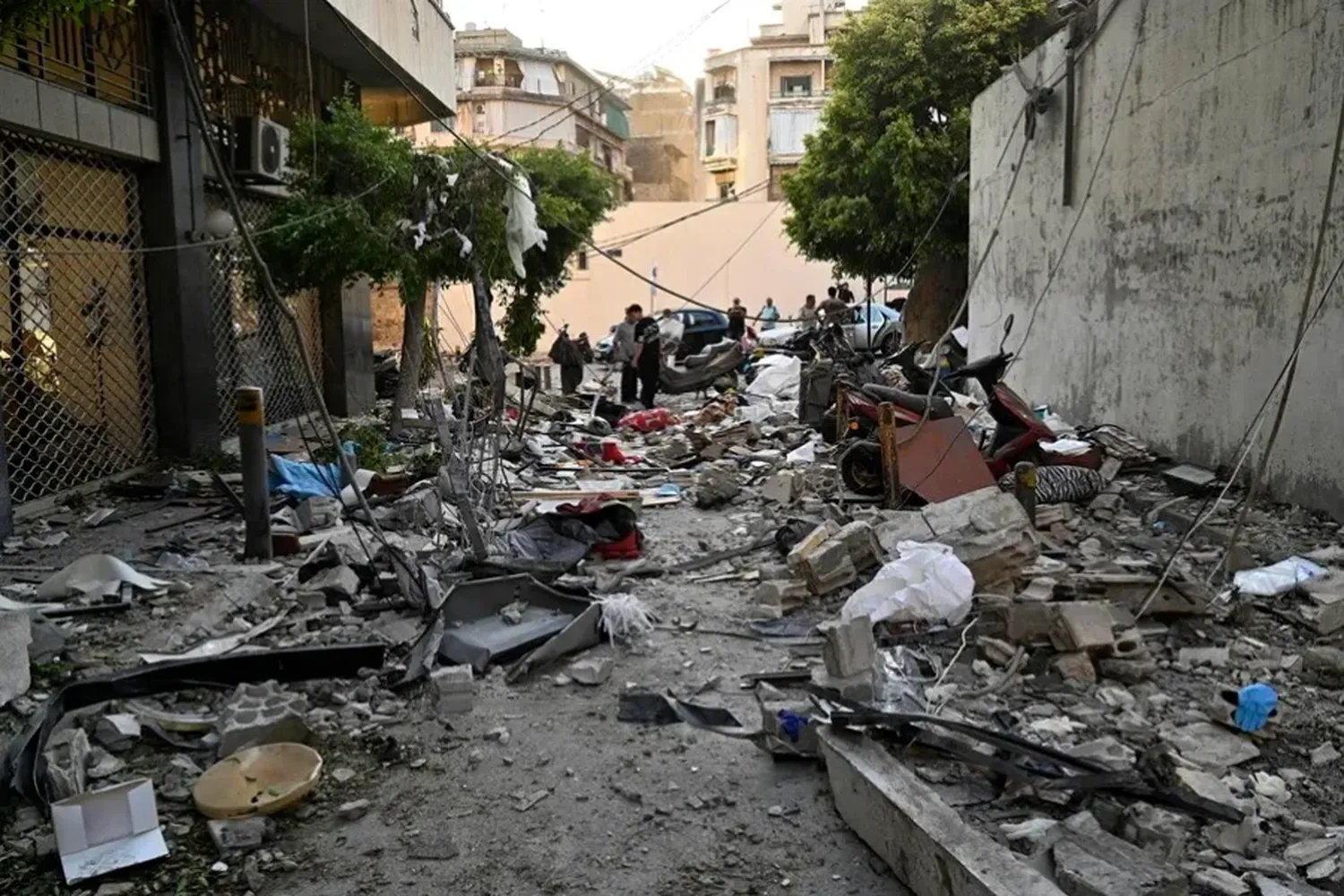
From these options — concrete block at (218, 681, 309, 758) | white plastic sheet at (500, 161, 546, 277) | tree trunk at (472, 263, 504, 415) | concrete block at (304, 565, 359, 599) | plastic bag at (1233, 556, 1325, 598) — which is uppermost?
white plastic sheet at (500, 161, 546, 277)

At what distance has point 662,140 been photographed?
186 feet

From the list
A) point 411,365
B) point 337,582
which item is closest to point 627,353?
point 411,365

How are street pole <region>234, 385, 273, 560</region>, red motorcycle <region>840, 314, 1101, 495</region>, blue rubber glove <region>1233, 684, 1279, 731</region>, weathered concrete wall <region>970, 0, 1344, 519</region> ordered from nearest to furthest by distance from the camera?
blue rubber glove <region>1233, 684, 1279, 731</region>
street pole <region>234, 385, 273, 560</region>
weathered concrete wall <region>970, 0, 1344, 519</region>
red motorcycle <region>840, 314, 1101, 495</region>

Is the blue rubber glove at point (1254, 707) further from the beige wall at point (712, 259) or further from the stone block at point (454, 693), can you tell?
the beige wall at point (712, 259)

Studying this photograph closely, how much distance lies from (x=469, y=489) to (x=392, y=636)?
1.79 metres

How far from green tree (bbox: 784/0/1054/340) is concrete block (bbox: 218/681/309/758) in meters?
15.6

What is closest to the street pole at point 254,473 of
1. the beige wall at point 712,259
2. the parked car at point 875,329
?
the parked car at point 875,329

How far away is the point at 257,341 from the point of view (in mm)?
11688

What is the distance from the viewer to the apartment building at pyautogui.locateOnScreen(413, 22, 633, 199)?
44.4m

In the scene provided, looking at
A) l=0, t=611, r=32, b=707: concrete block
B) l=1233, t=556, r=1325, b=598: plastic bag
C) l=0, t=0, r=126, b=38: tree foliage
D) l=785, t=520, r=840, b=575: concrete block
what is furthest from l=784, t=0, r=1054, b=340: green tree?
l=0, t=611, r=32, b=707: concrete block

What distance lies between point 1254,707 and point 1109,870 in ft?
4.76

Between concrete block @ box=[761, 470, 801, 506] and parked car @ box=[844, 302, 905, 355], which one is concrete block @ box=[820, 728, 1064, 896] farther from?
parked car @ box=[844, 302, 905, 355]

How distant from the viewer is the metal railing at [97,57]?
25.1ft

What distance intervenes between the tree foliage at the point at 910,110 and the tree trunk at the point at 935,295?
307 millimetres
